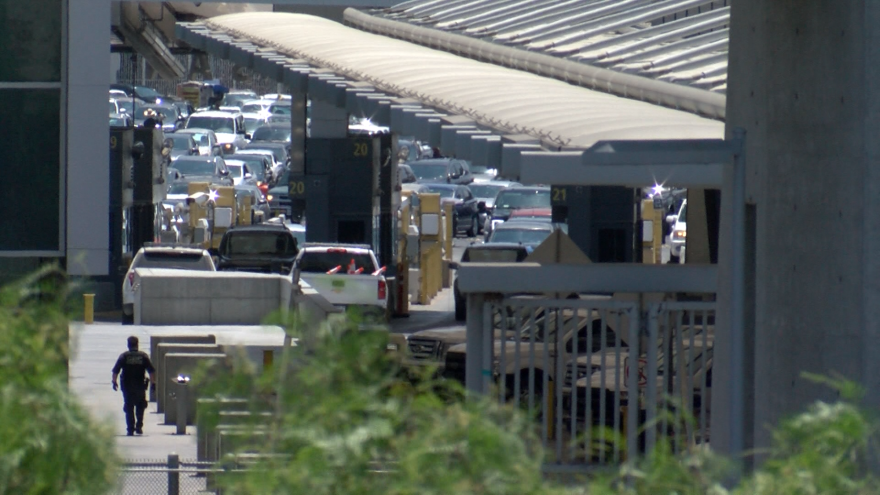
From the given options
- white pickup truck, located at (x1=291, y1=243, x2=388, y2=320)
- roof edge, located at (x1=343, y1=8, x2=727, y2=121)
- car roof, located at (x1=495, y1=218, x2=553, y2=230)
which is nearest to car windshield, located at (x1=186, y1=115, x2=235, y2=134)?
car roof, located at (x1=495, y1=218, x2=553, y2=230)

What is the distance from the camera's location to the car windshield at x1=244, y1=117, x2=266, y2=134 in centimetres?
6312

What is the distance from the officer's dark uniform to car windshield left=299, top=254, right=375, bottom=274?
9747 mm

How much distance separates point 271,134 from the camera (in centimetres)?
5969

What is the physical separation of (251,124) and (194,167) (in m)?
16.8

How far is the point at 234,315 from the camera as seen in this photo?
85.9 feet

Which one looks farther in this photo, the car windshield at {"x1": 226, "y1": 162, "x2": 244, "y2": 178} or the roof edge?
the car windshield at {"x1": 226, "y1": 162, "x2": 244, "y2": 178}

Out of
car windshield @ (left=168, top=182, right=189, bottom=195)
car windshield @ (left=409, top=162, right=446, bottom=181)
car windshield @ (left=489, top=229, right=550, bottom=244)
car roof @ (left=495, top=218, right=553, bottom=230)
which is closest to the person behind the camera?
car windshield @ (left=489, top=229, right=550, bottom=244)

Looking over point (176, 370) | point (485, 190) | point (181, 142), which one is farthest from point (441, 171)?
point (176, 370)

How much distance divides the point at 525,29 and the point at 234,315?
976 cm

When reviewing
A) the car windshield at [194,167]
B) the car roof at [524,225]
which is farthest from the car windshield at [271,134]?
the car roof at [524,225]

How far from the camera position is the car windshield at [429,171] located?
5072 centimetres

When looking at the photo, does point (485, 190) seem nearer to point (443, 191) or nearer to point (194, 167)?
point (443, 191)

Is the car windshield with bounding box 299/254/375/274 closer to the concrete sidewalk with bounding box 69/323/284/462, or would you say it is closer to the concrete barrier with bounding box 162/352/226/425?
the concrete sidewalk with bounding box 69/323/284/462

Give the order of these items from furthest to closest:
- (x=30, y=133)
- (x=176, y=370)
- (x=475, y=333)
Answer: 1. (x=176, y=370)
2. (x=30, y=133)
3. (x=475, y=333)
